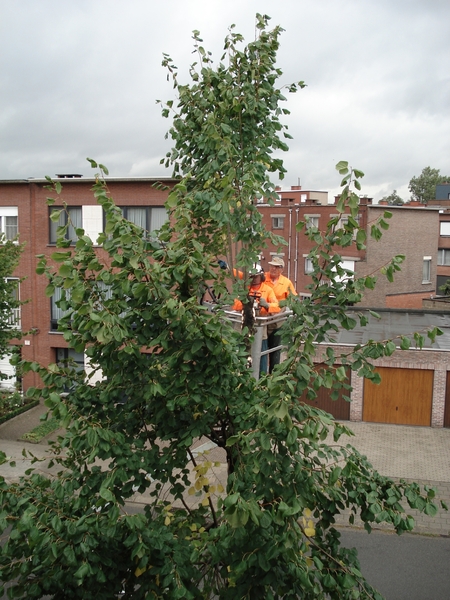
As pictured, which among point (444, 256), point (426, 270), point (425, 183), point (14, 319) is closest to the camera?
point (14, 319)

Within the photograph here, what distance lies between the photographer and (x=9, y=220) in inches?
1110

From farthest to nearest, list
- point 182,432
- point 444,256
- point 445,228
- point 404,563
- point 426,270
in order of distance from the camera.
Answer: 1. point 444,256
2. point 445,228
3. point 426,270
4. point 404,563
5. point 182,432

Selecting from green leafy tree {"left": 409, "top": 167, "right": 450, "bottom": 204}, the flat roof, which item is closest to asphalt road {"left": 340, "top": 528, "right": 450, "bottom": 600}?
the flat roof

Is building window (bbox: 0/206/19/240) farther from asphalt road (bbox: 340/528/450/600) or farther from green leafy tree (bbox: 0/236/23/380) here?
asphalt road (bbox: 340/528/450/600)

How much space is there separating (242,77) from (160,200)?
1982 cm

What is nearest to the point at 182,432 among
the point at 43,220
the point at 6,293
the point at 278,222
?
the point at 6,293

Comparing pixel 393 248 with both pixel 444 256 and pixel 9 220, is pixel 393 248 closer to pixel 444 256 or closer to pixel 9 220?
pixel 444 256

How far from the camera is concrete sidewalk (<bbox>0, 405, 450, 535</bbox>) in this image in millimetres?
17380

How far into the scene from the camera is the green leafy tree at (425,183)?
97938 millimetres

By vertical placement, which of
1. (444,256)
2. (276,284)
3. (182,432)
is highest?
(276,284)

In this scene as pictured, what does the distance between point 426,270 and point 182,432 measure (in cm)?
4050

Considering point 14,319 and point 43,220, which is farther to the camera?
point 43,220

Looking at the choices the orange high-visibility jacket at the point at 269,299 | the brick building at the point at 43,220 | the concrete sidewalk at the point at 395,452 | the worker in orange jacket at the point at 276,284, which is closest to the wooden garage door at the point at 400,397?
the concrete sidewalk at the point at 395,452

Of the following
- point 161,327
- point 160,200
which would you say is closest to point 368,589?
point 161,327
